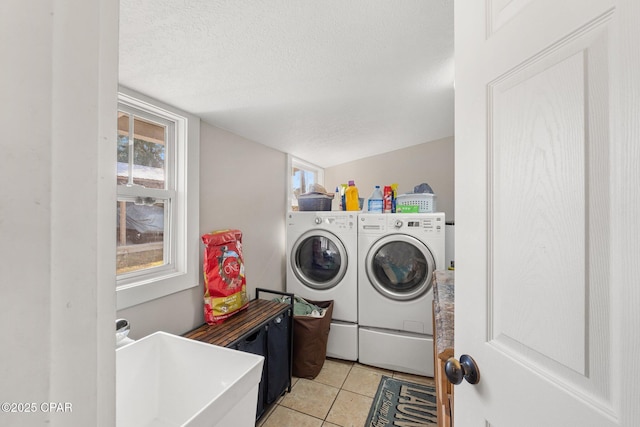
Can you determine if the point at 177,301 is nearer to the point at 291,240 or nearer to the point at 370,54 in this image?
the point at 291,240

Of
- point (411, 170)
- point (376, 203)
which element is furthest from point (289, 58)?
point (411, 170)

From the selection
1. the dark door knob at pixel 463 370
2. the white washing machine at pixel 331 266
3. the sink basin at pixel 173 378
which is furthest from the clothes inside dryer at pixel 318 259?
the dark door knob at pixel 463 370

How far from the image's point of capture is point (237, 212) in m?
2.09

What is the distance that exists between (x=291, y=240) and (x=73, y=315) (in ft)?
7.39

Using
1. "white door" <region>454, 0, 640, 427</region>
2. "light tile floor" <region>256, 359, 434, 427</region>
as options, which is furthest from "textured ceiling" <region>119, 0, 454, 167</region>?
"light tile floor" <region>256, 359, 434, 427</region>

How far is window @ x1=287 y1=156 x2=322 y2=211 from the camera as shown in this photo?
2826mm

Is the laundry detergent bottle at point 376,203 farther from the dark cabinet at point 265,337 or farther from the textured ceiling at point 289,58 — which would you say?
the dark cabinet at point 265,337

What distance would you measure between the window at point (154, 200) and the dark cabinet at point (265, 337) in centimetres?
36

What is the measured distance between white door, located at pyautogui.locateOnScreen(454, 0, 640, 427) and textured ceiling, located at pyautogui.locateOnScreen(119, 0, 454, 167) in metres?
0.44

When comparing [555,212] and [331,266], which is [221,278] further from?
[555,212]

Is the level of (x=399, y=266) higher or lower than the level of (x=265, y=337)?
higher

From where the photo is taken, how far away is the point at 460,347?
719mm

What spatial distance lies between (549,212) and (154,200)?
175cm

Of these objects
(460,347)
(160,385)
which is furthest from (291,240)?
(460,347)
